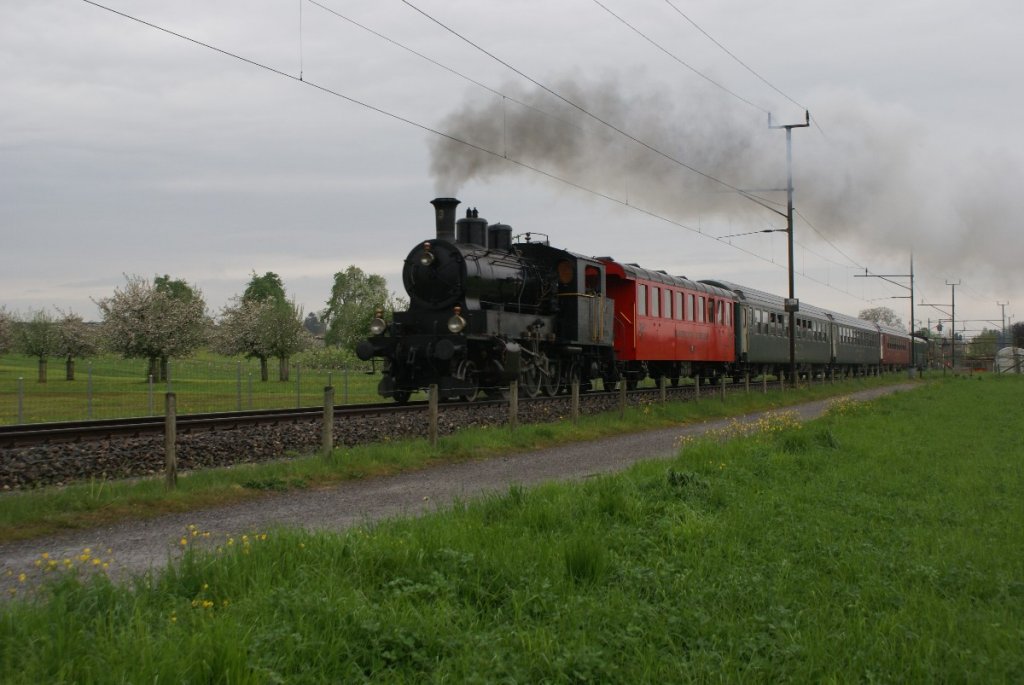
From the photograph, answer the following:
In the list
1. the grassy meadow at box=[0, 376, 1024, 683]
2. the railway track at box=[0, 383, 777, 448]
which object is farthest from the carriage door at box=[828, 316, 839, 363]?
the grassy meadow at box=[0, 376, 1024, 683]

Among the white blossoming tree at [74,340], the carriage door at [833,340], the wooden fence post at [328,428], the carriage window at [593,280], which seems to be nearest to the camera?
the wooden fence post at [328,428]

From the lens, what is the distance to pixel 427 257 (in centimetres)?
1933

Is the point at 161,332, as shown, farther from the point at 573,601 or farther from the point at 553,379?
the point at 573,601

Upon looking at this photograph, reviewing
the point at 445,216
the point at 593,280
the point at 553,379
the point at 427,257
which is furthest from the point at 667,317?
the point at 427,257

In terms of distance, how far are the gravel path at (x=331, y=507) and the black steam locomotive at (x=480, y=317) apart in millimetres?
4909

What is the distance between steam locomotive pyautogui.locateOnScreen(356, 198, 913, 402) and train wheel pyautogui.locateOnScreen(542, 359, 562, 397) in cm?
5

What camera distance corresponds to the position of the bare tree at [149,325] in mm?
48344

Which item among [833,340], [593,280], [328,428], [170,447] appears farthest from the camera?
[833,340]

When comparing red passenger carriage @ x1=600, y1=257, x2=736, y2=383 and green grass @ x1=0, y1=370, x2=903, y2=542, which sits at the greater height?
red passenger carriage @ x1=600, y1=257, x2=736, y2=383

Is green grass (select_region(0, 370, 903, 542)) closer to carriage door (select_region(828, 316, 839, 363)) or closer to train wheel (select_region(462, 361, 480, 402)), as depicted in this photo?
train wheel (select_region(462, 361, 480, 402))

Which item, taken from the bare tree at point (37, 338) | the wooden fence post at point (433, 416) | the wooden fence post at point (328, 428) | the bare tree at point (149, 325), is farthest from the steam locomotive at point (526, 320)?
the bare tree at point (37, 338)

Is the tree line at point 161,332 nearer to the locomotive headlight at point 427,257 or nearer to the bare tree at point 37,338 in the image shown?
the bare tree at point 37,338

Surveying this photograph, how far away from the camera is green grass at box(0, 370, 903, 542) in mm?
7926

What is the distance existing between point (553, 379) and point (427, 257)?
540 centimetres
